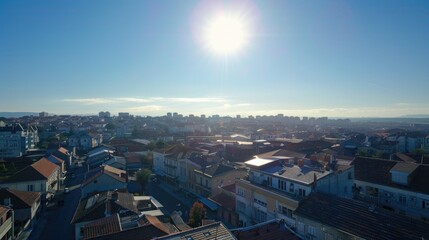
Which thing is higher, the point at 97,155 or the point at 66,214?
the point at 97,155

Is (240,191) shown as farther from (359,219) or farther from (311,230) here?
(359,219)

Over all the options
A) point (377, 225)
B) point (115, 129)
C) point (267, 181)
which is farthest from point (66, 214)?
point (115, 129)

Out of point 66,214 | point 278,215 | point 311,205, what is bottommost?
point 66,214

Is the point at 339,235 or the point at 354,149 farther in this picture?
the point at 354,149

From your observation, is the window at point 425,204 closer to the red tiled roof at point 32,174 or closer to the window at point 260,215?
the window at point 260,215

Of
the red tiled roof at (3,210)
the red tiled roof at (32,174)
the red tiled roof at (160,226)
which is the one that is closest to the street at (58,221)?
the red tiled roof at (32,174)

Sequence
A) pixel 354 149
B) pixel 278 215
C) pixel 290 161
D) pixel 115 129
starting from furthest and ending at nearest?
pixel 115 129
pixel 354 149
pixel 290 161
pixel 278 215

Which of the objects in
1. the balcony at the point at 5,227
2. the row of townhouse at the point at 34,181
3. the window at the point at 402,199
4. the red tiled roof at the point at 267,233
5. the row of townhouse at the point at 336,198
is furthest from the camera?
the row of townhouse at the point at 34,181

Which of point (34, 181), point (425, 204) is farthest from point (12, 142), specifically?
point (425, 204)

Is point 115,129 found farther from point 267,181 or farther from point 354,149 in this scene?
point 267,181
